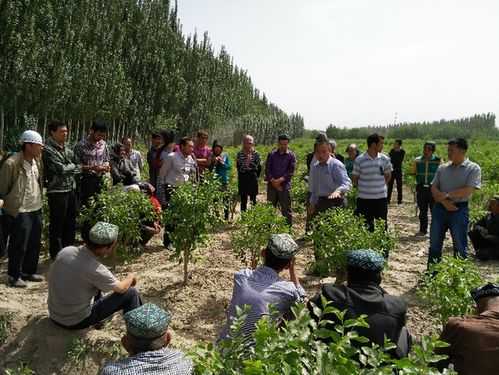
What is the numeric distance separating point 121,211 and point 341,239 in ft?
8.57

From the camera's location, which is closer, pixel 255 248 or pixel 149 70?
pixel 255 248

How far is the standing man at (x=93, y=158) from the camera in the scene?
6.12 meters

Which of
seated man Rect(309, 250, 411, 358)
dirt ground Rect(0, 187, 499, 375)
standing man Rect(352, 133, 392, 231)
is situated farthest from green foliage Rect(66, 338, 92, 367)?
standing man Rect(352, 133, 392, 231)

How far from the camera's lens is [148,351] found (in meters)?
2.32

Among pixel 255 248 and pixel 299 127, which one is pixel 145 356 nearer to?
pixel 255 248

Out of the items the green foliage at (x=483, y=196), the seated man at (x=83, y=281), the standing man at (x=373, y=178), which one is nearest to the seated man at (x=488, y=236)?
the green foliage at (x=483, y=196)

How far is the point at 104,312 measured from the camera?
3732 millimetres

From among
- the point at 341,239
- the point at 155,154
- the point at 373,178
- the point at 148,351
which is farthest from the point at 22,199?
the point at 373,178

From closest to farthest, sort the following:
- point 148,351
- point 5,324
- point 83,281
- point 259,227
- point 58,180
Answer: point 148,351 < point 83,281 < point 5,324 < point 259,227 < point 58,180

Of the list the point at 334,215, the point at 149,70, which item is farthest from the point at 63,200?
the point at 149,70

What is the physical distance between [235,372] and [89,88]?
76.7 feet

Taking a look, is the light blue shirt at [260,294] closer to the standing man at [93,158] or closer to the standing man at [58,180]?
the standing man at [58,180]

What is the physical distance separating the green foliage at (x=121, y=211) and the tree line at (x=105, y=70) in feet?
51.3

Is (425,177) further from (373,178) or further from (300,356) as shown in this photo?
(300,356)
